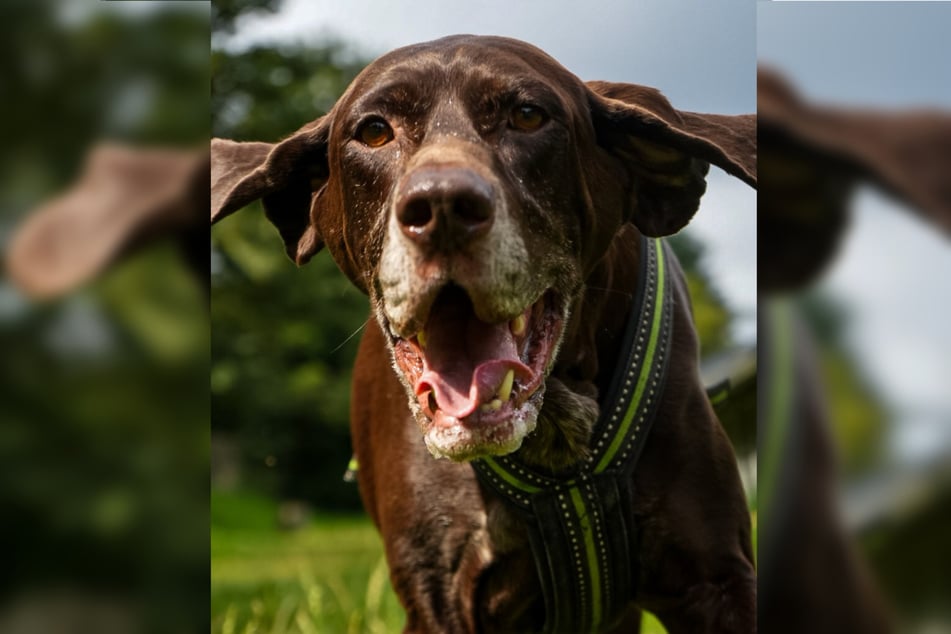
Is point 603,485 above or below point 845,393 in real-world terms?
below

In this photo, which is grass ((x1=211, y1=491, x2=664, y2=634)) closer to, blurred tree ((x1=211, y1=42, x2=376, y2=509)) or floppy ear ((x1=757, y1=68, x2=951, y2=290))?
blurred tree ((x1=211, y1=42, x2=376, y2=509))

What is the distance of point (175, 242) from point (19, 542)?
526 mm

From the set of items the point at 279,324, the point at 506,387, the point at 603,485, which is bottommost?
the point at 279,324

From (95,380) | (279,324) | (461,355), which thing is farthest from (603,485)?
(279,324)

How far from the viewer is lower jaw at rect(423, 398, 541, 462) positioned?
2.12 meters

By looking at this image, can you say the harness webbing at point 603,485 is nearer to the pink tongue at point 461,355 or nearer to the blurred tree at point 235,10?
the pink tongue at point 461,355

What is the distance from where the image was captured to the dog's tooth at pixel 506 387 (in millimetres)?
2156

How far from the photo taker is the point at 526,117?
88.4 inches

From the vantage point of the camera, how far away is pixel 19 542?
5.47 ft

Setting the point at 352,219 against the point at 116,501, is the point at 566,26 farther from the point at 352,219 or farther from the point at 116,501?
the point at 116,501

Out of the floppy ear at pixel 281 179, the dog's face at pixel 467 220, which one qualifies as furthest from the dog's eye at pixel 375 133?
the floppy ear at pixel 281 179

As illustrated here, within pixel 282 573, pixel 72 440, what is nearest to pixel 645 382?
pixel 72 440

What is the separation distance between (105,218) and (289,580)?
2993 mm

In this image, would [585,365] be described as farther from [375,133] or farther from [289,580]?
[289,580]
